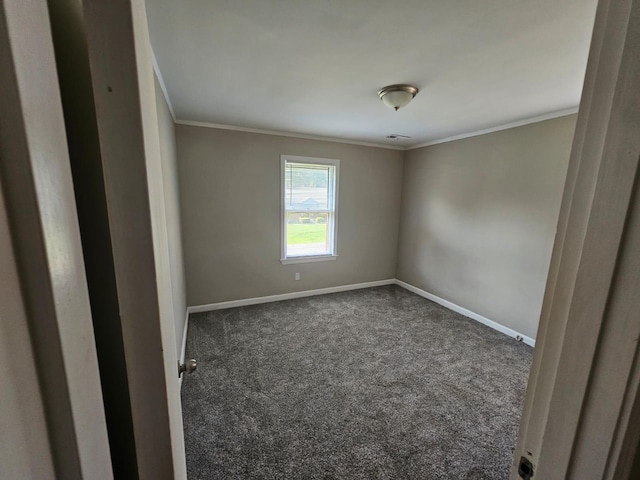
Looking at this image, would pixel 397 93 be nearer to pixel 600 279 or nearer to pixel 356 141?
pixel 600 279

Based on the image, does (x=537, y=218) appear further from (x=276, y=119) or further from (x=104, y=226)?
(x=104, y=226)

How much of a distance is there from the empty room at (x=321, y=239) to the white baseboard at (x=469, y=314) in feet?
0.14

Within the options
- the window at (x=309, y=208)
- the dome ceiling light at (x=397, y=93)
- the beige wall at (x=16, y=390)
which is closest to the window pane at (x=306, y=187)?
the window at (x=309, y=208)

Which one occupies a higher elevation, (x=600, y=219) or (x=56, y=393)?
(x=600, y=219)

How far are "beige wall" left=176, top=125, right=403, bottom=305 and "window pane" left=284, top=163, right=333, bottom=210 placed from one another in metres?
0.18

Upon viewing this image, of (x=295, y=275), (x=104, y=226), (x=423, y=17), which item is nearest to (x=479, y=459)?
(x=104, y=226)

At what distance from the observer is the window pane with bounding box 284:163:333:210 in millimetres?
3842

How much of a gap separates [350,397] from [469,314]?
2321 millimetres

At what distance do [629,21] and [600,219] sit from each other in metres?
0.32

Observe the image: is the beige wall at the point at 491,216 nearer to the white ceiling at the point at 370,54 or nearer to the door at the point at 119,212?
the white ceiling at the point at 370,54

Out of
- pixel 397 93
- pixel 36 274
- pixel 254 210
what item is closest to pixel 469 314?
pixel 397 93

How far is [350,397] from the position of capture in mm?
2111

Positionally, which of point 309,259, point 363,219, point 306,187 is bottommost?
point 309,259

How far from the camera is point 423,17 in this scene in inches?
51.4
